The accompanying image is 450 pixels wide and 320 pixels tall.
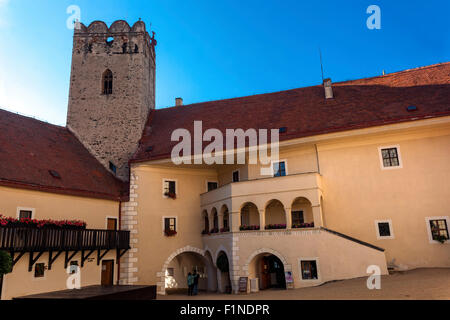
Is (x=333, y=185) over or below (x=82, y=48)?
below

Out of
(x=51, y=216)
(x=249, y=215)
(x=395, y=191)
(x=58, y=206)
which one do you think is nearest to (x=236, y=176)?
(x=249, y=215)

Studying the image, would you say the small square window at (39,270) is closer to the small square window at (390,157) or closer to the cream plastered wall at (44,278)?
the cream plastered wall at (44,278)

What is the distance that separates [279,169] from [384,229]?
6.37 metres

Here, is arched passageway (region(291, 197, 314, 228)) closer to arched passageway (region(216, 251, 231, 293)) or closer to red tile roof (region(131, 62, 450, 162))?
red tile roof (region(131, 62, 450, 162))

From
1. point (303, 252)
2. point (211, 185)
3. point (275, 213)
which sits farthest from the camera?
point (211, 185)

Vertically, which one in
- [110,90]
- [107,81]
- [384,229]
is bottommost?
[384,229]

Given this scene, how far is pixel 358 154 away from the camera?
18359 millimetres

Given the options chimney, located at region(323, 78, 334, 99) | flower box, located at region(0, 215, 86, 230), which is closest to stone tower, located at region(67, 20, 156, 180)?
flower box, located at region(0, 215, 86, 230)

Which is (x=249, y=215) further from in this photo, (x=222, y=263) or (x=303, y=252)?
(x=303, y=252)

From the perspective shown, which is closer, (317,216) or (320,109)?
(317,216)

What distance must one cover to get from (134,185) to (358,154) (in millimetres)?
13291

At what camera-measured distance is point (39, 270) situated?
1518 cm
